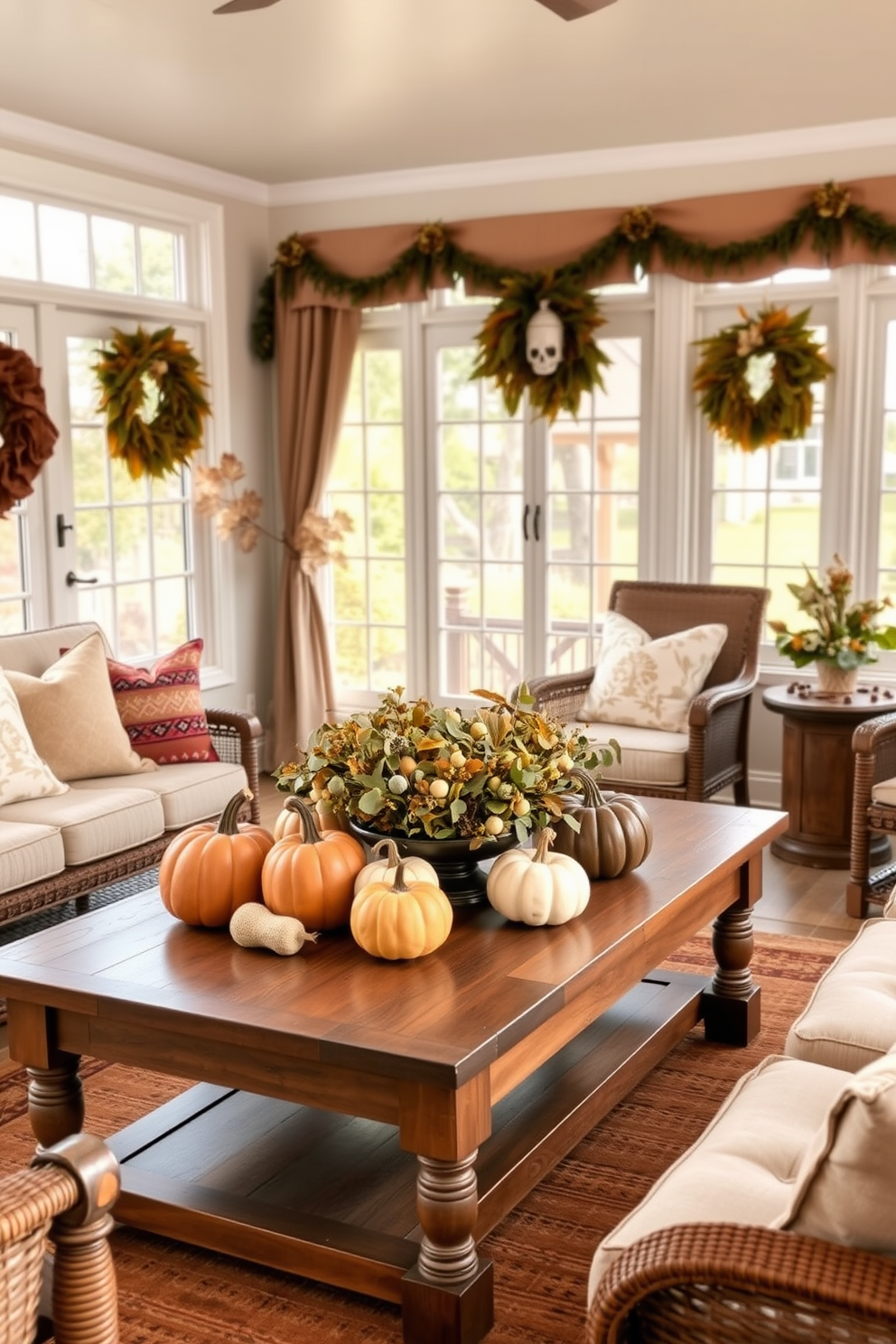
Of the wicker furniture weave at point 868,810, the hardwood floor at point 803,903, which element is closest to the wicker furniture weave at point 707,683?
the hardwood floor at point 803,903

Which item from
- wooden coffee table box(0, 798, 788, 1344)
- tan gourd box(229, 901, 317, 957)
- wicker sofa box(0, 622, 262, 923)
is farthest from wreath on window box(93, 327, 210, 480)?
tan gourd box(229, 901, 317, 957)

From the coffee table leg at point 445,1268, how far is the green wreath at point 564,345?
418 centimetres

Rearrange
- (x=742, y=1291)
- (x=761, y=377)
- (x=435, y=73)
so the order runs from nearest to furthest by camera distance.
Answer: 1. (x=742, y=1291)
2. (x=435, y=73)
3. (x=761, y=377)

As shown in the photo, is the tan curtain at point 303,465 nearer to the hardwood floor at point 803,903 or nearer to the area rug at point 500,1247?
the hardwood floor at point 803,903

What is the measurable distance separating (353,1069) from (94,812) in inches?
81.6

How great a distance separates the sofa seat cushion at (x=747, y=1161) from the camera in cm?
180

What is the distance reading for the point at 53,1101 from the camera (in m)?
2.53

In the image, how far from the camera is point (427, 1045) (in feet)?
6.89

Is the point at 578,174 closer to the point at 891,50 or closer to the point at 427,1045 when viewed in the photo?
the point at 891,50

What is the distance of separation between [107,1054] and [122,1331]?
0.45 meters

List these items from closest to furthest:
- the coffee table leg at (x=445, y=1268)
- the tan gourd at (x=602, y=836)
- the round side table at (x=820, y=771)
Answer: the coffee table leg at (x=445, y=1268), the tan gourd at (x=602, y=836), the round side table at (x=820, y=771)

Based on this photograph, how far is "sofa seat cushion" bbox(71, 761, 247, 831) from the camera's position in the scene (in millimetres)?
4297

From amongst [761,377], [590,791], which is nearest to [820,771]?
[761,377]

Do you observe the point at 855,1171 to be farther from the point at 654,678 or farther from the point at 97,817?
the point at 654,678
